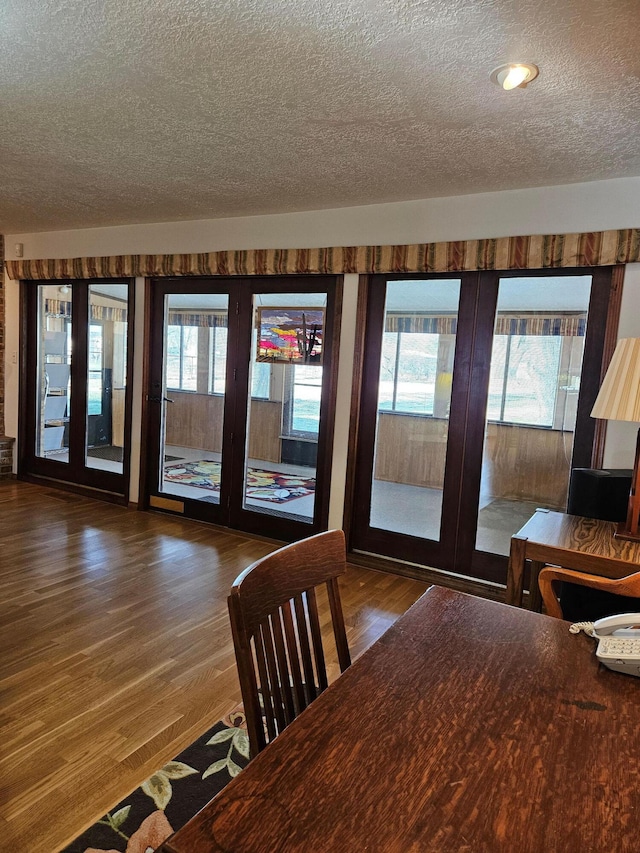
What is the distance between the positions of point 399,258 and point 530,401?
Result: 120 centimetres

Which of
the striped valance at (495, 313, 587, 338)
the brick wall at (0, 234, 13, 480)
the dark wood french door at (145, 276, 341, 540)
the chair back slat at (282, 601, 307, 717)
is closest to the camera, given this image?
the chair back slat at (282, 601, 307, 717)

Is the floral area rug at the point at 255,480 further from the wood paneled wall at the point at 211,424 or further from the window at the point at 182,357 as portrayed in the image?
the window at the point at 182,357

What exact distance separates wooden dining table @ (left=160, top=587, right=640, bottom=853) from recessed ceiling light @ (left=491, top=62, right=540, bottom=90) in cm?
183

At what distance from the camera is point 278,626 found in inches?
46.8

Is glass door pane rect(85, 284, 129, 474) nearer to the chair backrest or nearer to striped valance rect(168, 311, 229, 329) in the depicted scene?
striped valance rect(168, 311, 229, 329)

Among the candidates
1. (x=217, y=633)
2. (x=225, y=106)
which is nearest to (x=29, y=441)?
(x=217, y=633)

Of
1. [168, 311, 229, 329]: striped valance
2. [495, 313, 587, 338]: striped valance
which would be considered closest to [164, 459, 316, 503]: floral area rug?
[168, 311, 229, 329]: striped valance

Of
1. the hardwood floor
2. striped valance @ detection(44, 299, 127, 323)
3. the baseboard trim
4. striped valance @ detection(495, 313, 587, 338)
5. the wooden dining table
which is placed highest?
striped valance @ detection(44, 299, 127, 323)

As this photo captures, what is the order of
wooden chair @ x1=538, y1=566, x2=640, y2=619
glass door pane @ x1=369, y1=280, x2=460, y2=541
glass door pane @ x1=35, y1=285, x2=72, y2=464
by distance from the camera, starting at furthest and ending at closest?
1. glass door pane @ x1=35, y1=285, x2=72, y2=464
2. glass door pane @ x1=369, y1=280, x2=460, y2=541
3. wooden chair @ x1=538, y1=566, x2=640, y2=619

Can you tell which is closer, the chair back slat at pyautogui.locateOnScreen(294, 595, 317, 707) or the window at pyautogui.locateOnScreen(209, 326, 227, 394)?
the chair back slat at pyautogui.locateOnScreen(294, 595, 317, 707)

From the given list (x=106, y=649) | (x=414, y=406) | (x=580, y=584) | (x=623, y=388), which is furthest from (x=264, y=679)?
(x=414, y=406)

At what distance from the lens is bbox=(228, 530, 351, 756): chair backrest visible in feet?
3.41

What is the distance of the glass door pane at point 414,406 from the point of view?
3654mm

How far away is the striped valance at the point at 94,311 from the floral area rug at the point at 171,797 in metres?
3.91
